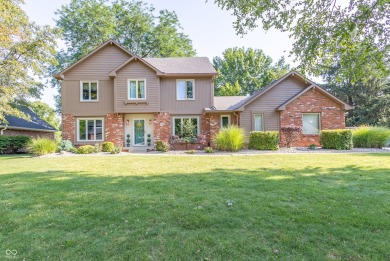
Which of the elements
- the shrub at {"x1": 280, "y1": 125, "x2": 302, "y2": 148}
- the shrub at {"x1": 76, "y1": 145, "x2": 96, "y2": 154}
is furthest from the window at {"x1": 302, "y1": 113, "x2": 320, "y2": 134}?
the shrub at {"x1": 76, "y1": 145, "x2": 96, "y2": 154}

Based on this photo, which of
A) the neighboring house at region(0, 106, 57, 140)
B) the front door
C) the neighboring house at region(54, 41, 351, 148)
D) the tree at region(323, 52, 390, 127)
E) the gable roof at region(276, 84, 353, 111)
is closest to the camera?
the gable roof at region(276, 84, 353, 111)

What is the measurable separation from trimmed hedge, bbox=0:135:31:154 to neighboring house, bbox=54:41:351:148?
109 inches

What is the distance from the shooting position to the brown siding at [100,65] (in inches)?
700

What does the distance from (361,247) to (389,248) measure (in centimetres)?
32

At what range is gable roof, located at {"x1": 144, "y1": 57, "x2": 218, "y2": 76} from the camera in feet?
57.9

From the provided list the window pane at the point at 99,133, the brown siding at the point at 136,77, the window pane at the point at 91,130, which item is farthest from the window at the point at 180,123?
the window pane at the point at 91,130

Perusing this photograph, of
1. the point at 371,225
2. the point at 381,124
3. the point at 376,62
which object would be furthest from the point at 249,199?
the point at 381,124

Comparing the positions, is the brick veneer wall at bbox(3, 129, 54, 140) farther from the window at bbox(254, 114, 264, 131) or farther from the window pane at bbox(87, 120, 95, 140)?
the window at bbox(254, 114, 264, 131)

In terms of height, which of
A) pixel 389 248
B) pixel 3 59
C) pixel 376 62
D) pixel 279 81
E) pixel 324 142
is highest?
pixel 3 59

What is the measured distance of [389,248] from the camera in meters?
2.87

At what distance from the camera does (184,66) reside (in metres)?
18.8

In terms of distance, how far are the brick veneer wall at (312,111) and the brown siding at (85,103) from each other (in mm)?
12294

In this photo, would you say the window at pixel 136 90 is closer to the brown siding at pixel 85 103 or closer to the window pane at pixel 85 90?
the brown siding at pixel 85 103

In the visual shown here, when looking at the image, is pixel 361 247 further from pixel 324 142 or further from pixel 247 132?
pixel 247 132
